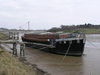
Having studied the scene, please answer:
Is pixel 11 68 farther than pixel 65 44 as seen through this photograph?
No

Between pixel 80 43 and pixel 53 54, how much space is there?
3903mm

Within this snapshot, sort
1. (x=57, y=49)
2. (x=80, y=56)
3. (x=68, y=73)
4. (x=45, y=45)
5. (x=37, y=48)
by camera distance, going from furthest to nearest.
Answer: (x=37, y=48) → (x=45, y=45) → (x=57, y=49) → (x=80, y=56) → (x=68, y=73)

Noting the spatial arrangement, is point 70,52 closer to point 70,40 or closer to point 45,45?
point 70,40

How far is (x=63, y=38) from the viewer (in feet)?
88.7

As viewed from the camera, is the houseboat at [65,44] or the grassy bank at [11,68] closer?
the grassy bank at [11,68]

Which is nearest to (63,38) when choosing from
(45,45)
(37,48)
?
(45,45)

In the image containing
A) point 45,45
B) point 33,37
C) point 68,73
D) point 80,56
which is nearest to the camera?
point 68,73

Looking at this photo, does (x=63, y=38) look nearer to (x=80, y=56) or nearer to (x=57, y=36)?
(x=57, y=36)

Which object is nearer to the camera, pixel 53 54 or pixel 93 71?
pixel 93 71

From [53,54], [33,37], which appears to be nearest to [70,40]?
[53,54]

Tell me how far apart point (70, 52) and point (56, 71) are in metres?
9.49

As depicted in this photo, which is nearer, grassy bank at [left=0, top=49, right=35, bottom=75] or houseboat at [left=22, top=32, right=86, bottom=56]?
grassy bank at [left=0, top=49, right=35, bottom=75]

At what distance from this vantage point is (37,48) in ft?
106

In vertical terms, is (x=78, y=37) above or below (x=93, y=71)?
above
